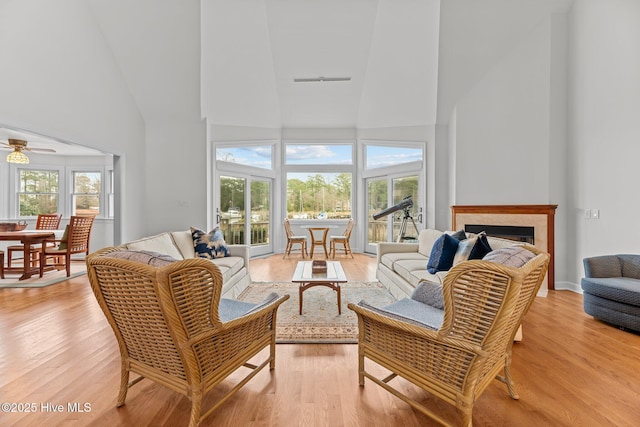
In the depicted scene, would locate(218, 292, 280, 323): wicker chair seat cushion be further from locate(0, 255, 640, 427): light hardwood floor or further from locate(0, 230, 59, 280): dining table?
locate(0, 230, 59, 280): dining table

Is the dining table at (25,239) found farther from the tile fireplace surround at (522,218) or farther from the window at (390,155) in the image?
the tile fireplace surround at (522,218)

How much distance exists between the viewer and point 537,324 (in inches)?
111

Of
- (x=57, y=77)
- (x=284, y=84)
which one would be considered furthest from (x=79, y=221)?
(x=284, y=84)

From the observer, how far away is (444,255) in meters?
2.99

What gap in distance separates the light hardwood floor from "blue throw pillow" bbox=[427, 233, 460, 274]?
2.87 feet

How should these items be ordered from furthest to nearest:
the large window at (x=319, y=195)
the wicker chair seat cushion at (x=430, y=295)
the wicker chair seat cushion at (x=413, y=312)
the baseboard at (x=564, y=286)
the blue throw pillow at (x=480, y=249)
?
the large window at (x=319, y=195), the baseboard at (x=564, y=286), the blue throw pillow at (x=480, y=249), the wicker chair seat cushion at (x=430, y=295), the wicker chair seat cushion at (x=413, y=312)

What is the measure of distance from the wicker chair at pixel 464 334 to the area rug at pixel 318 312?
2.95 ft

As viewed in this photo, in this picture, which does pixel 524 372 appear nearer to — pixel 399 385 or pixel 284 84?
pixel 399 385

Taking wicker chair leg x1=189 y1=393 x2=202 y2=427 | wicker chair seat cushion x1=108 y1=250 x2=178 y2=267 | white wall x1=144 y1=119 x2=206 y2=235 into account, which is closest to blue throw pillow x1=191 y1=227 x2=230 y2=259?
white wall x1=144 y1=119 x2=206 y2=235

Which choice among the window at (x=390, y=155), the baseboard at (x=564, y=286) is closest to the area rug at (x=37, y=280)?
the window at (x=390, y=155)

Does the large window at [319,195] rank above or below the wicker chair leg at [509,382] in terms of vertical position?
above

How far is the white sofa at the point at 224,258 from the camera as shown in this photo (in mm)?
3154

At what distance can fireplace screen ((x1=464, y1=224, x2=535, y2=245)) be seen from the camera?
4.25 metres

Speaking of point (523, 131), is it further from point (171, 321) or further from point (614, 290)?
point (171, 321)
